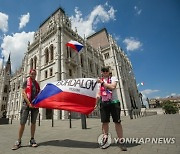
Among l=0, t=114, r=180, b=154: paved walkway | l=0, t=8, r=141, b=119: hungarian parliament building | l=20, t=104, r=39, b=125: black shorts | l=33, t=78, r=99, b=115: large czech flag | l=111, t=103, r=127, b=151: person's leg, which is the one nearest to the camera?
l=0, t=114, r=180, b=154: paved walkway

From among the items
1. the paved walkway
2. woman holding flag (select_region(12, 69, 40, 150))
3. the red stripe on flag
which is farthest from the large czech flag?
the paved walkway

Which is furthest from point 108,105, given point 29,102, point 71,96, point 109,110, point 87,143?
point 29,102

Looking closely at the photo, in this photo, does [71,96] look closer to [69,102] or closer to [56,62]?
[69,102]

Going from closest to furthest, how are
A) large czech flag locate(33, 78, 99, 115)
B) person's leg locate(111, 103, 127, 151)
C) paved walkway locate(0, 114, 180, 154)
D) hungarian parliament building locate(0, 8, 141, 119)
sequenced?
paved walkway locate(0, 114, 180, 154) < person's leg locate(111, 103, 127, 151) < large czech flag locate(33, 78, 99, 115) < hungarian parliament building locate(0, 8, 141, 119)

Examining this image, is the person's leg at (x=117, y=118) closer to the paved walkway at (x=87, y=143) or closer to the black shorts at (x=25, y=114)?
the paved walkway at (x=87, y=143)

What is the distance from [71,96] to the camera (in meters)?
3.77

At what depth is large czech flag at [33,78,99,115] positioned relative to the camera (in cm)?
364

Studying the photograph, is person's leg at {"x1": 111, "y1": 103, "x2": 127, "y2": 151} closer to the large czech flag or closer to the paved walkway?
the paved walkway

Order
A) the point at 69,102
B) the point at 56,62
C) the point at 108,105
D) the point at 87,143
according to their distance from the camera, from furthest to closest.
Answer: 1. the point at 56,62
2. the point at 69,102
3. the point at 87,143
4. the point at 108,105

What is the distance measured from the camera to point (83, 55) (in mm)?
28984

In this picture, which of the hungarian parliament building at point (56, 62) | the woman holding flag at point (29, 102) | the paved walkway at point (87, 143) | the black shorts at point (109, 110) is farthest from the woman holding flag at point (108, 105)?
the hungarian parliament building at point (56, 62)

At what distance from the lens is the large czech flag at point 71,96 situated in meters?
3.64

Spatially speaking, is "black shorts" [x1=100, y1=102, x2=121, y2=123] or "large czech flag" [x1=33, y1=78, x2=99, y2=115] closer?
"black shorts" [x1=100, y1=102, x2=121, y2=123]

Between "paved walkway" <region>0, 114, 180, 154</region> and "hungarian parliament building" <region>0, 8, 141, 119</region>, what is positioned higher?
"hungarian parliament building" <region>0, 8, 141, 119</region>
